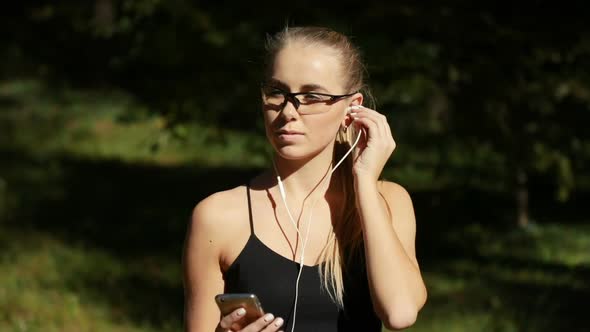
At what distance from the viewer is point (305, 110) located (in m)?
2.93

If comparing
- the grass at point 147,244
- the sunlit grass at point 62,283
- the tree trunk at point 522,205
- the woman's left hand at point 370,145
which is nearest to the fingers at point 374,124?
the woman's left hand at point 370,145

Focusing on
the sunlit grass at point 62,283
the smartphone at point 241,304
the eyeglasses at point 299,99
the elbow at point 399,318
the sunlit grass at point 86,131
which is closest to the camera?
the smartphone at point 241,304

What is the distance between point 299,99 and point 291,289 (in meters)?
0.55

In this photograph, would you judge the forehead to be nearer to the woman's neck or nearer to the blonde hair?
the blonde hair

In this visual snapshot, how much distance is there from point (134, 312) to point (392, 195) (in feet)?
15.6

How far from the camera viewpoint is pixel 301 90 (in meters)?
2.93

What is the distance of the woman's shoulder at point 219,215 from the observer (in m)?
2.99

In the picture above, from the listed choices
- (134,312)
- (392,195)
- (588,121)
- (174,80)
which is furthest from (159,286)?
(392,195)

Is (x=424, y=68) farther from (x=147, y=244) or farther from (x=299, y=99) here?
(x=299, y=99)

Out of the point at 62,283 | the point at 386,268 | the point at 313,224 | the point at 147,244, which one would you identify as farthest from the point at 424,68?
the point at 386,268

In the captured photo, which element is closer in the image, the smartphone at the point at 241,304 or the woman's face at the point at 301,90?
the smartphone at the point at 241,304

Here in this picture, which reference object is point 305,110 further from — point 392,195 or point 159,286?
point 159,286

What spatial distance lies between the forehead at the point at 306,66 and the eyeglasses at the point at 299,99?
24 millimetres

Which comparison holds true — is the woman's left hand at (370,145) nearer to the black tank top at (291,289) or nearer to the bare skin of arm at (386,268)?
the bare skin of arm at (386,268)
